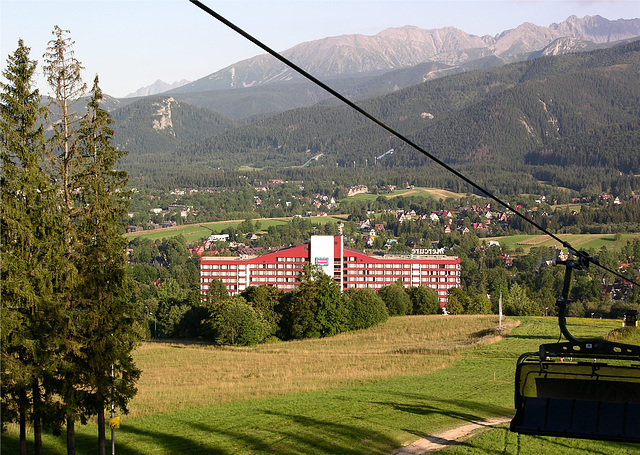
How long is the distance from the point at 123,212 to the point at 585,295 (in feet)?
346

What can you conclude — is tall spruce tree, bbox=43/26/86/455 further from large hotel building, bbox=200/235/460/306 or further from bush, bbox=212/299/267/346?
large hotel building, bbox=200/235/460/306

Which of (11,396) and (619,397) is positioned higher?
(619,397)

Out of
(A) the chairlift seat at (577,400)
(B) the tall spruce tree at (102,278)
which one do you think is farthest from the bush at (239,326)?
(A) the chairlift seat at (577,400)

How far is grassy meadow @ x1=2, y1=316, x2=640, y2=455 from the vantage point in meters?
23.2

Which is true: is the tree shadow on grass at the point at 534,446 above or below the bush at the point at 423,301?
above

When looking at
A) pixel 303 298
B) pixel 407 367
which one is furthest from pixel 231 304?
pixel 407 367

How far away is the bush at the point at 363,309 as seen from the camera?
74.0 metres

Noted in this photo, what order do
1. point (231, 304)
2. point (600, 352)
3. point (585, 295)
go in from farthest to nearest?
point (585, 295) → point (231, 304) → point (600, 352)

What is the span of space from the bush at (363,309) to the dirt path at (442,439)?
48.3 meters

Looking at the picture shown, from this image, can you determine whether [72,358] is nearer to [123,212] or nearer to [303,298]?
[123,212]

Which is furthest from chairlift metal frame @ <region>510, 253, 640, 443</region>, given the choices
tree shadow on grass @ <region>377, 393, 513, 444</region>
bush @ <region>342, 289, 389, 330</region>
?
bush @ <region>342, 289, 389, 330</region>

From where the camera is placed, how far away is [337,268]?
120188mm

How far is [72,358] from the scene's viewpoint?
21.7 m

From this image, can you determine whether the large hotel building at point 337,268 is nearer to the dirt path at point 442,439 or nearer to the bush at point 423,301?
the bush at point 423,301
